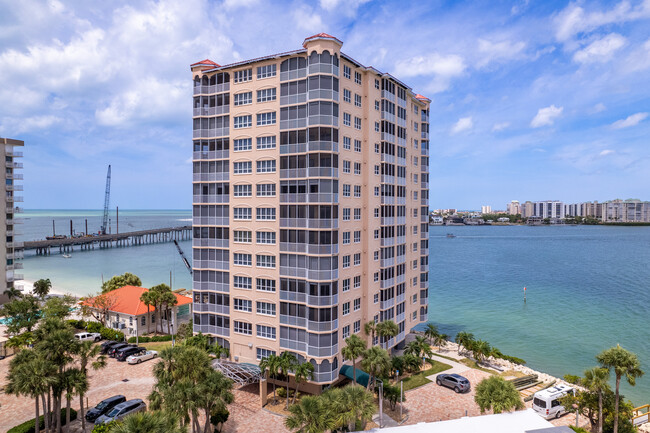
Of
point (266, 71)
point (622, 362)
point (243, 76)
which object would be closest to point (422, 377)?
point (622, 362)

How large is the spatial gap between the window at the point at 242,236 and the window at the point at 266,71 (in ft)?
56.1

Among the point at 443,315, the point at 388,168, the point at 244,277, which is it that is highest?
the point at 388,168

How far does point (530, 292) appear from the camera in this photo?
109938 millimetres

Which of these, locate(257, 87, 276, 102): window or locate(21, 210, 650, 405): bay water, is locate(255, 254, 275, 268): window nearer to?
locate(257, 87, 276, 102): window

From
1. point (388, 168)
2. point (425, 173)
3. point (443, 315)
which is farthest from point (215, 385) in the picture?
point (443, 315)

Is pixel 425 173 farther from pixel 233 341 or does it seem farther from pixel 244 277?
pixel 233 341

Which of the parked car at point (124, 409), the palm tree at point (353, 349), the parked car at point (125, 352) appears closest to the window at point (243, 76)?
the palm tree at point (353, 349)

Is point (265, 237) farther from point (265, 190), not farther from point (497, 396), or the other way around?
point (497, 396)

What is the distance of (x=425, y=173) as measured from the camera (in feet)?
194

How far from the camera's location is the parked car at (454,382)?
42.6 m

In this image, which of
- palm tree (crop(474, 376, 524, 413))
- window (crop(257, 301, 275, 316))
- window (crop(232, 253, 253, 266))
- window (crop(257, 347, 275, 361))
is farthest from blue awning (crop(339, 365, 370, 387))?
window (crop(232, 253, 253, 266))

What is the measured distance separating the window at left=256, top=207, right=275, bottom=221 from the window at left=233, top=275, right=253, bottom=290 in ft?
22.8

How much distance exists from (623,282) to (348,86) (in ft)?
419

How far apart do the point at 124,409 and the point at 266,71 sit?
35910 millimetres
